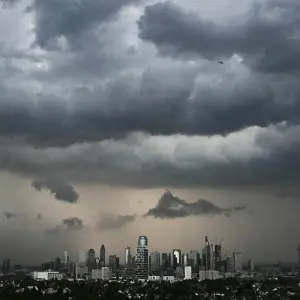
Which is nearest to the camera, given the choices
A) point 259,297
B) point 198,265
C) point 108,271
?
point 259,297

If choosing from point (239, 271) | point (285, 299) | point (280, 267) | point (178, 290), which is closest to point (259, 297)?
point (285, 299)

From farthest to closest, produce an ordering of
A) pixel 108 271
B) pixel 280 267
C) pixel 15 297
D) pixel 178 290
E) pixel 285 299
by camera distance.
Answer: pixel 280 267 → pixel 108 271 → pixel 178 290 → pixel 285 299 → pixel 15 297

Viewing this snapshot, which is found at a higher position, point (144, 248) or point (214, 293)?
point (144, 248)

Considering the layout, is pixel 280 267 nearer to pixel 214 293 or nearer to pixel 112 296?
pixel 214 293

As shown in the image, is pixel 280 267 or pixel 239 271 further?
pixel 280 267

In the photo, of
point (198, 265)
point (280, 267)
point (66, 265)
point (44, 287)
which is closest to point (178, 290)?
point (44, 287)

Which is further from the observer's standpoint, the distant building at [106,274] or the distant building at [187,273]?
the distant building at [106,274]

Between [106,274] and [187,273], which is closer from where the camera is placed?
[187,273]

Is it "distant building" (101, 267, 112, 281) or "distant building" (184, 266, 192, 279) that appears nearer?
"distant building" (184, 266, 192, 279)
